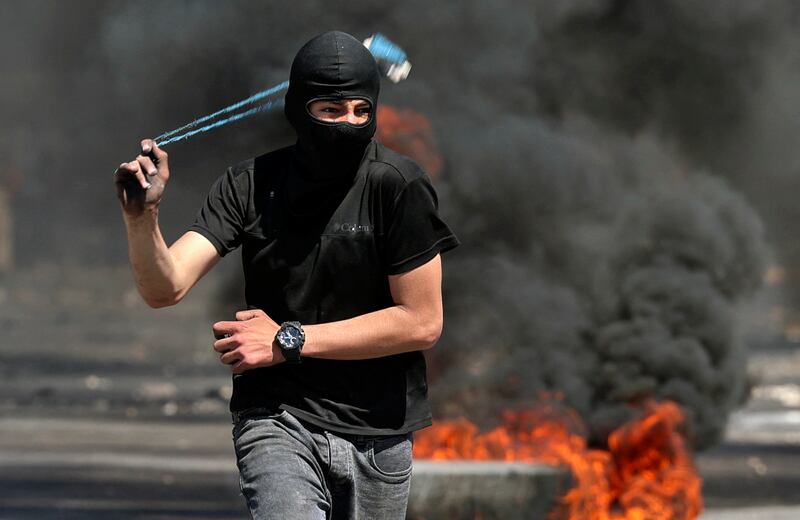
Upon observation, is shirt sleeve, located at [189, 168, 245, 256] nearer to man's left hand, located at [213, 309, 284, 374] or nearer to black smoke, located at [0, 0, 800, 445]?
man's left hand, located at [213, 309, 284, 374]

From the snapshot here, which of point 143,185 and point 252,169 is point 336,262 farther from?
point 143,185

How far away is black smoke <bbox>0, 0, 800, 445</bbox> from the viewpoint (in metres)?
9.52

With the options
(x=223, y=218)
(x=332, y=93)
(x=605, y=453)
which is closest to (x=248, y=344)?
(x=223, y=218)

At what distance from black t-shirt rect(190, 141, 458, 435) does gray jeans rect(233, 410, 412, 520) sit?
0.12ft

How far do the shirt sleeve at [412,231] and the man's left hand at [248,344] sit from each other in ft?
0.94

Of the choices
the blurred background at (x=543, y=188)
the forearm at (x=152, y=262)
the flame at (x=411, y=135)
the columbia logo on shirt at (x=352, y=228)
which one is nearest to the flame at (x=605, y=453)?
the blurred background at (x=543, y=188)

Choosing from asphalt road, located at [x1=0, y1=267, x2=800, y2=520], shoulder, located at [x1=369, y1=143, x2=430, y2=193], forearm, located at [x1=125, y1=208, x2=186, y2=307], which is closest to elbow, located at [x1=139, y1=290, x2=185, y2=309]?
forearm, located at [x1=125, y1=208, x2=186, y2=307]

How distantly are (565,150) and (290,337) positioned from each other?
722 centimetres

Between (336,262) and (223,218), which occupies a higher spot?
(223,218)

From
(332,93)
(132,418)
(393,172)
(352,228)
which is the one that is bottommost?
(352,228)

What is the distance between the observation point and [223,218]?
3400 mm

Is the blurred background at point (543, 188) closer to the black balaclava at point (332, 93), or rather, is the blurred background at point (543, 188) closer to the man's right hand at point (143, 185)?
the black balaclava at point (332, 93)

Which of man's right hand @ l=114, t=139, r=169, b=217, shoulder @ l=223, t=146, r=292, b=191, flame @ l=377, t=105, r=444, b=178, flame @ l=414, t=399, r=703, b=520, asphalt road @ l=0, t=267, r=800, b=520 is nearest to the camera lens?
man's right hand @ l=114, t=139, r=169, b=217

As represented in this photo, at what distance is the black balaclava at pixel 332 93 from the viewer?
330 centimetres
